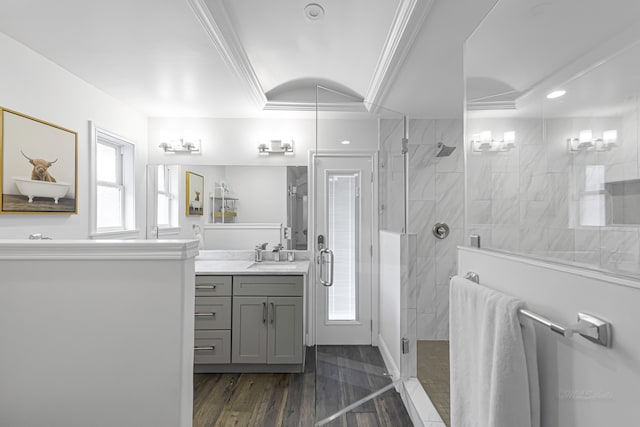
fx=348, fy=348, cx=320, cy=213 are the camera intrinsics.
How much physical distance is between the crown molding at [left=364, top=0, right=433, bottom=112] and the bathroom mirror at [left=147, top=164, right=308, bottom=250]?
1.21 meters

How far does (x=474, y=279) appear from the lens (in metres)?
1.30

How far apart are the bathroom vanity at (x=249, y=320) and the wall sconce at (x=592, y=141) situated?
2375 millimetres

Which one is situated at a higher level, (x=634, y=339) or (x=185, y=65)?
(x=185, y=65)

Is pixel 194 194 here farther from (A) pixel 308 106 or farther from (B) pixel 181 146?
(A) pixel 308 106

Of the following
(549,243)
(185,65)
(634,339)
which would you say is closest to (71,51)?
(185,65)

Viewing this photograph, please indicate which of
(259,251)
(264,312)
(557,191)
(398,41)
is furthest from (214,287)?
(557,191)

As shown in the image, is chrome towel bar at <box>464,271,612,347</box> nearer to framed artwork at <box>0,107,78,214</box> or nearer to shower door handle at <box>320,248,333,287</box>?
shower door handle at <box>320,248,333,287</box>

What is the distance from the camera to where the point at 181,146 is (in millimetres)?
3557

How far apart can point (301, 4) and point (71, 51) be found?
4.80 feet

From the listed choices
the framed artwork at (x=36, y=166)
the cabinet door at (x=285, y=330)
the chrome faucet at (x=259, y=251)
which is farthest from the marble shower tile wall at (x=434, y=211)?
the framed artwork at (x=36, y=166)

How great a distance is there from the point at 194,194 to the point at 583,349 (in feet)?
11.2

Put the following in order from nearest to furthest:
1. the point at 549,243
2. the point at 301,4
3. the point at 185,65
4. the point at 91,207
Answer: the point at 549,243 < the point at 301,4 < the point at 185,65 < the point at 91,207

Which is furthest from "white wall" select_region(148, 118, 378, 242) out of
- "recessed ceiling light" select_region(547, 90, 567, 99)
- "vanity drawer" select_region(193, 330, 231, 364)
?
"recessed ceiling light" select_region(547, 90, 567, 99)

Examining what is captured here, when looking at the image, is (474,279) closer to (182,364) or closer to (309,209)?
(182,364)
